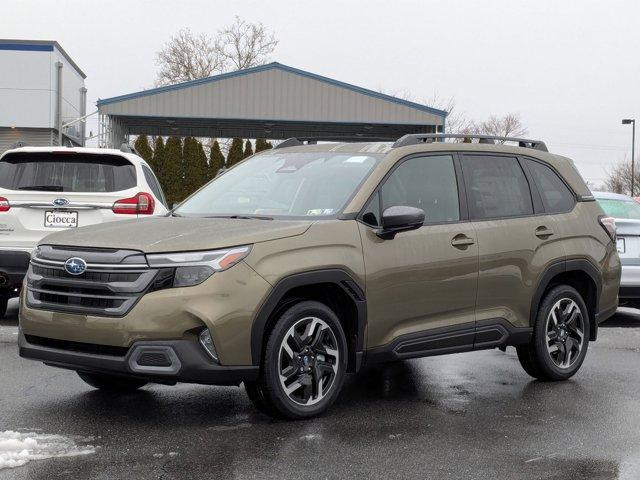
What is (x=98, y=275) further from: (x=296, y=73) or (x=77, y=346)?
(x=296, y=73)

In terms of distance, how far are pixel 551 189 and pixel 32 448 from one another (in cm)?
434

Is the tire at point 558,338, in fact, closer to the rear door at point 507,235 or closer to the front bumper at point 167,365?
the rear door at point 507,235

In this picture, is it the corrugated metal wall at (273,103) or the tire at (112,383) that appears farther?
the corrugated metal wall at (273,103)

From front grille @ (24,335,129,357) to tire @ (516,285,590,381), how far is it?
3232 millimetres

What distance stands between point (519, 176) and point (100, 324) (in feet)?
11.4

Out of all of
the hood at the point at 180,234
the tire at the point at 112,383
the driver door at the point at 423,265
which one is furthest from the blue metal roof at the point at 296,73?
the hood at the point at 180,234

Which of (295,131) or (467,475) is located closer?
(467,475)

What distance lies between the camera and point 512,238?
684cm

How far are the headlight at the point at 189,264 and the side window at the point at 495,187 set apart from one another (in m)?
2.18

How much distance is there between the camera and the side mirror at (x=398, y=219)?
590 centimetres

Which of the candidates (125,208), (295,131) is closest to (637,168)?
(295,131)

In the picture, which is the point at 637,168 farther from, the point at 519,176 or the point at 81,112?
the point at 519,176

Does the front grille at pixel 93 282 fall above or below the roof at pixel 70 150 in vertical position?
below

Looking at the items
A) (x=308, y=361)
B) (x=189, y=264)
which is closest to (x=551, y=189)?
(x=308, y=361)
